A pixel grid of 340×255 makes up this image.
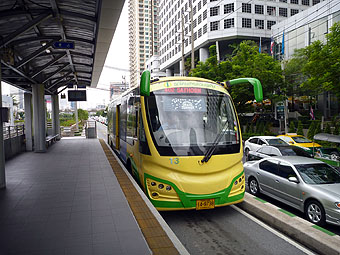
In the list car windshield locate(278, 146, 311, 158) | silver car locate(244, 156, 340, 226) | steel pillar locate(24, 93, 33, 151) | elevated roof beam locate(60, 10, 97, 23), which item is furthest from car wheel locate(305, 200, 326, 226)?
steel pillar locate(24, 93, 33, 151)

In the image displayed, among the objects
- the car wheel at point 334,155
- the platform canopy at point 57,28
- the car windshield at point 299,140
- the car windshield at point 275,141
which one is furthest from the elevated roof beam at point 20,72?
the car windshield at point 299,140

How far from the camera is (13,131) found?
1534 centimetres

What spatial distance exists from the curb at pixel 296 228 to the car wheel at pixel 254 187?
189 cm

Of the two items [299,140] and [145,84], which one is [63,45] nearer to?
[145,84]

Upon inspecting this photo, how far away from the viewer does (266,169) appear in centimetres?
895

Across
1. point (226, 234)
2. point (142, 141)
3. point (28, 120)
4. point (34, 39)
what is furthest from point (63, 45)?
point (226, 234)

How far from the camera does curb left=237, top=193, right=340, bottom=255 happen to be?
504cm

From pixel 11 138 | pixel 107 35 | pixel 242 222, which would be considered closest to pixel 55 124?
pixel 11 138

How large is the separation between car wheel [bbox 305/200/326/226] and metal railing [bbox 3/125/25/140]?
514 inches

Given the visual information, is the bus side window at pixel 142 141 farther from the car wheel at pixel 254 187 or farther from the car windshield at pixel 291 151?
the car windshield at pixel 291 151

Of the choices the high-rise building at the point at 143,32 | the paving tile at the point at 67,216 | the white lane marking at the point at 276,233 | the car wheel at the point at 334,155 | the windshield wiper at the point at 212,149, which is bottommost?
the white lane marking at the point at 276,233

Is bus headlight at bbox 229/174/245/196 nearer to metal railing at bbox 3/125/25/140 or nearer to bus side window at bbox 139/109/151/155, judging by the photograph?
bus side window at bbox 139/109/151/155

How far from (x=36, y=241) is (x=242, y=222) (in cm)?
419

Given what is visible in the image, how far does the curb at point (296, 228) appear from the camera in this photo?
16.5 ft
